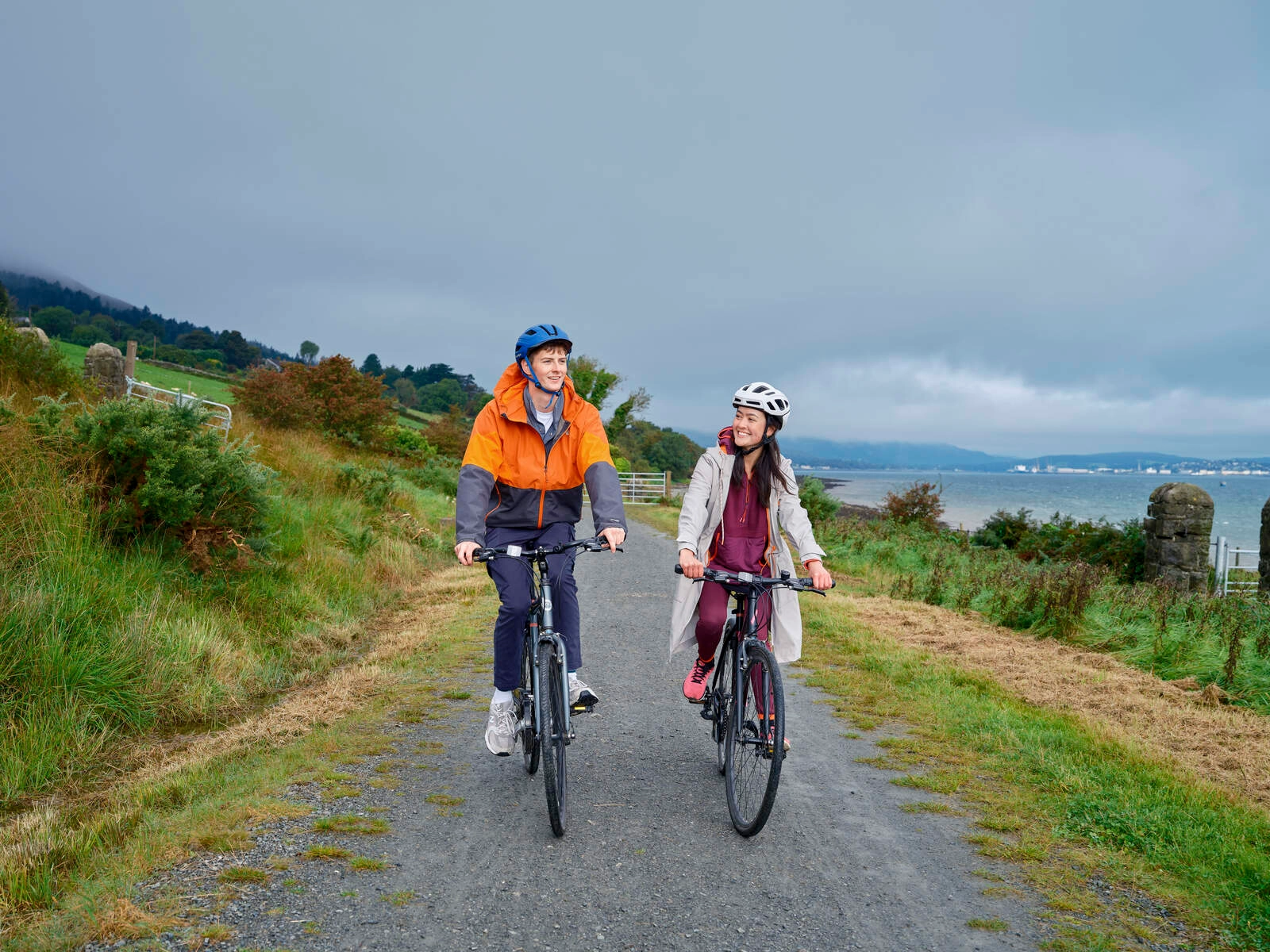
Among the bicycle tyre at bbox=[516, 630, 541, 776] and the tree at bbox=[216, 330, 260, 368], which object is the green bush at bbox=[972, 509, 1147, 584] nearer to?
the bicycle tyre at bbox=[516, 630, 541, 776]

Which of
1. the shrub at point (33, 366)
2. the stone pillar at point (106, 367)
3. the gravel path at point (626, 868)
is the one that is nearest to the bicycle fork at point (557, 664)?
the gravel path at point (626, 868)

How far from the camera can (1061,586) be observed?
33.0 ft

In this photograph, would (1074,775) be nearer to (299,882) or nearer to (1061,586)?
(299,882)

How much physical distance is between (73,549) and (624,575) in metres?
8.49

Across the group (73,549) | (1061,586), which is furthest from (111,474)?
(1061,586)

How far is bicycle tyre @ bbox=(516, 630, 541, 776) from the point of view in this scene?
4367 millimetres

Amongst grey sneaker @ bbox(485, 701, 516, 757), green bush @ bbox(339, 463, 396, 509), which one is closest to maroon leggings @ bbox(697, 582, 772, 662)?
grey sneaker @ bbox(485, 701, 516, 757)

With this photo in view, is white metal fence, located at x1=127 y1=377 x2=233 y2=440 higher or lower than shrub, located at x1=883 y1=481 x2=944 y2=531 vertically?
higher

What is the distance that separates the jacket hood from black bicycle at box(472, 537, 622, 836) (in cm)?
73

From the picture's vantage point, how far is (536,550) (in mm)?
4195

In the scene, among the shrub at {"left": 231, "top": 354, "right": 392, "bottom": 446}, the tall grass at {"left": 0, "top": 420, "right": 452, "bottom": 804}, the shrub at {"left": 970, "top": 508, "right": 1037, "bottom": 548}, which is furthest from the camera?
the shrub at {"left": 231, "top": 354, "right": 392, "bottom": 446}

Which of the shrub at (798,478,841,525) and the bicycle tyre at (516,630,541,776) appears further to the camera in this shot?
the shrub at (798,478,841,525)

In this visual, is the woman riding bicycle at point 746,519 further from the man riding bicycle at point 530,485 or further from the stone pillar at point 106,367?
the stone pillar at point 106,367

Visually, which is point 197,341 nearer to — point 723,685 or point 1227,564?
point 1227,564
